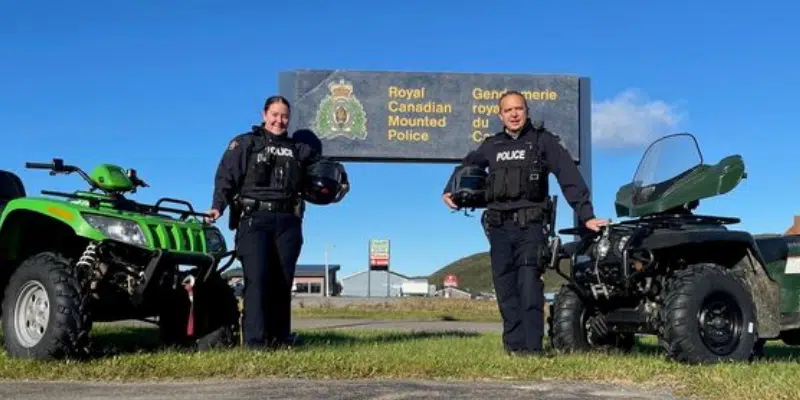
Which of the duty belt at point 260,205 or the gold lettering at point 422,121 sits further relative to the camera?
the gold lettering at point 422,121

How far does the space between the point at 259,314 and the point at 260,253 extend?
458 mm

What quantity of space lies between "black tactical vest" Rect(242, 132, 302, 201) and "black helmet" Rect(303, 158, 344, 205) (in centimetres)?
12

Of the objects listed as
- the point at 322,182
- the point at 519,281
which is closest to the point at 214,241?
the point at 322,182

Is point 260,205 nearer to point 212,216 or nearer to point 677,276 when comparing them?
point 212,216

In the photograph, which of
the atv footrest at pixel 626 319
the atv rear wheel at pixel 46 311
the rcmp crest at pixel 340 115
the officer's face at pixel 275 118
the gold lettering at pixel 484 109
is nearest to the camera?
the atv rear wheel at pixel 46 311

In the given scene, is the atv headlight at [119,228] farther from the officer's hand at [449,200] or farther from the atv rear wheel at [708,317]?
the atv rear wheel at [708,317]

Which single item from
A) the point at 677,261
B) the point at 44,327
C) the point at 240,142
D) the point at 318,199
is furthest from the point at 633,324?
the point at 44,327

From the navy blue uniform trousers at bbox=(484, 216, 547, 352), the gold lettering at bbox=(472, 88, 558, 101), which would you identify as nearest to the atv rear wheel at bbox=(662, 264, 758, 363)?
the navy blue uniform trousers at bbox=(484, 216, 547, 352)

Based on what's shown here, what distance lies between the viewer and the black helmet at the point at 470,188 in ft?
20.6

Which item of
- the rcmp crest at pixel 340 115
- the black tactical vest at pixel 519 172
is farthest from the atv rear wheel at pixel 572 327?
the rcmp crest at pixel 340 115

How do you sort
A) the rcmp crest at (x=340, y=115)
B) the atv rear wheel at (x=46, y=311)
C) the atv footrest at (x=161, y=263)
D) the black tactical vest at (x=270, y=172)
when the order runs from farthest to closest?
the rcmp crest at (x=340, y=115)
the black tactical vest at (x=270, y=172)
the atv footrest at (x=161, y=263)
the atv rear wheel at (x=46, y=311)

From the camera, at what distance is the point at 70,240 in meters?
6.49

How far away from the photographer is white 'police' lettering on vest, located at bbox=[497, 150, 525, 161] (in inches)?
244

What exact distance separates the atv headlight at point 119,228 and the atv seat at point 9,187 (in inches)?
75.4
